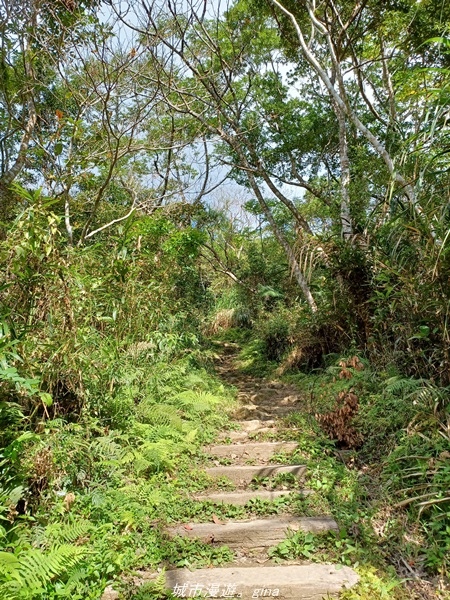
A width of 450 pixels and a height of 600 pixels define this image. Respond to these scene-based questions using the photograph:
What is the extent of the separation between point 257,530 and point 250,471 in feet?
2.05

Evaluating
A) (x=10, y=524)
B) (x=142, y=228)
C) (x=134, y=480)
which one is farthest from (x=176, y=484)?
(x=142, y=228)

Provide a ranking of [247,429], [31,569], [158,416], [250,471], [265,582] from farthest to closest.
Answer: [247,429]
[158,416]
[250,471]
[265,582]
[31,569]

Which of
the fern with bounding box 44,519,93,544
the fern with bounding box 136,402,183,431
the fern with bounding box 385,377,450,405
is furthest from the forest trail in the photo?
the fern with bounding box 385,377,450,405

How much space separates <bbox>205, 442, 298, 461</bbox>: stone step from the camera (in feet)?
11.0

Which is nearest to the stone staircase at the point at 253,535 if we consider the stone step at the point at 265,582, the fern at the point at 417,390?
the stone step at the point at 265,582

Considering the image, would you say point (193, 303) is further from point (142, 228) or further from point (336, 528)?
point (336, 528)

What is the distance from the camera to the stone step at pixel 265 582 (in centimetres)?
202

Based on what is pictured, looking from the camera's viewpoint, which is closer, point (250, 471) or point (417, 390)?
point (417, 390)

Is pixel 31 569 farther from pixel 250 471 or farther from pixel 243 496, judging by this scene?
pixel 250 471

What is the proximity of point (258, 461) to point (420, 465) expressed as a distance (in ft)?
4.33

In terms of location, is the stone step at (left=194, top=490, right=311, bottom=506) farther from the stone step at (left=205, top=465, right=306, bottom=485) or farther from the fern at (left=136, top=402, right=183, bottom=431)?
the fern at (left=136, top=402, right=183, bottom=431)

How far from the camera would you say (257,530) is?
8.05 feet

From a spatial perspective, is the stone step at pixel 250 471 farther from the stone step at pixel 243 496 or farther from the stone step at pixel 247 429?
the stone step at pixel 247 429

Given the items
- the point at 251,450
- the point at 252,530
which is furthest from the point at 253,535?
the point at 251,450
